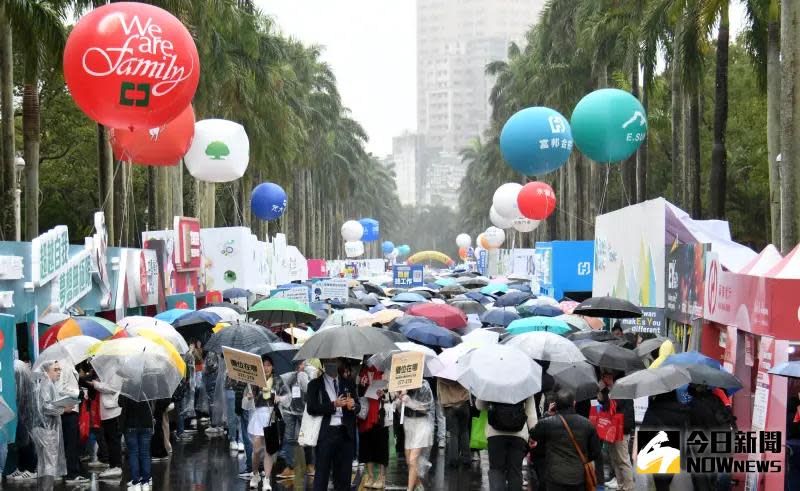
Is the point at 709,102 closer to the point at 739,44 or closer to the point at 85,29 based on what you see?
the point at 739,44

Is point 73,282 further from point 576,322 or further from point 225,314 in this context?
point 576,322

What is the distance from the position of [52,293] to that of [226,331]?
381 centimetres

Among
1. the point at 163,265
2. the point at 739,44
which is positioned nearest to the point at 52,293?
the point at 163,265

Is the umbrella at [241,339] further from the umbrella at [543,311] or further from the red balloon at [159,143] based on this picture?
the umbrella at [543,311]

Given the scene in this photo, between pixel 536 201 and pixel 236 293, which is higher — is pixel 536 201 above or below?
above

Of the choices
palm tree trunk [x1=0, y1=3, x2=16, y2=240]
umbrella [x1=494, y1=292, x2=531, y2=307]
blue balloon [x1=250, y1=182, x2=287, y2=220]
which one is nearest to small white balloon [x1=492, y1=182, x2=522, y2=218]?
blue balloon [x1=250, y1=182, x2=287, y2=220]

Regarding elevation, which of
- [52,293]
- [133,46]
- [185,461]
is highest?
[133,46]

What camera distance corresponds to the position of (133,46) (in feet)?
42.7

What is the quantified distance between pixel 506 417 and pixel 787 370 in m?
2.60

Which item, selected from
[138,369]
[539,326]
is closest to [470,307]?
[539,326]

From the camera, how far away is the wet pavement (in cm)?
1273

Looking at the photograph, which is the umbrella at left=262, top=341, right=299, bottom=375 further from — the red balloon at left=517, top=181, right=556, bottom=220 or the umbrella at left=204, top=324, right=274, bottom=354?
the red balloon at left=517, top=181, right=556, bottom=220

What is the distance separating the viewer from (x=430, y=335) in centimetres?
1584

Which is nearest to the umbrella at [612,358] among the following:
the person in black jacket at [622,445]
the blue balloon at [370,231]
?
the person in black jacket at [622,445]
